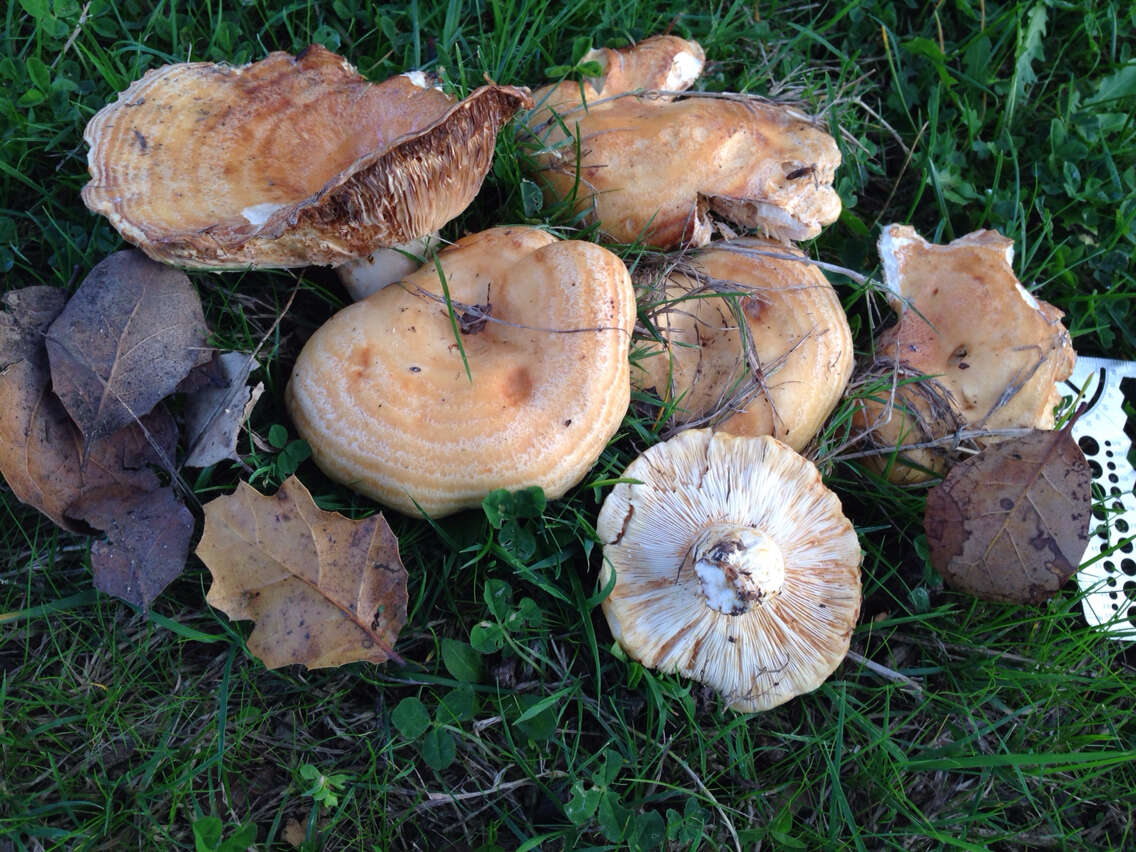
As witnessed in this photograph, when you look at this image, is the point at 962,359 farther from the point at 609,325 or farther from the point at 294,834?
the point at 294,834

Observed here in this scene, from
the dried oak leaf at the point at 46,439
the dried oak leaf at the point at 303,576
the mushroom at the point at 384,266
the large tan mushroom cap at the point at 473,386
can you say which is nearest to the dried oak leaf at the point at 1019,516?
the large tan mushroom cap at the point at 473,386

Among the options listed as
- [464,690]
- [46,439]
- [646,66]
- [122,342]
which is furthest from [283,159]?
[464,690]

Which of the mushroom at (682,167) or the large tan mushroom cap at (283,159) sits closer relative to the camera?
the large tan mushroom cap at (283,159)

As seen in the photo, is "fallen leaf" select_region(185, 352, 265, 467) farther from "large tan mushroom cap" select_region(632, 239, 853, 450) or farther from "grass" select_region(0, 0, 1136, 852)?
"large tan mushroom cap" select_region(632, 239, 853, 450)

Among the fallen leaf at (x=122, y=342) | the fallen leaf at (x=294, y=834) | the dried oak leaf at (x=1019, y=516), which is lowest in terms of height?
→ the fallen leaf at (x=294, y=834)

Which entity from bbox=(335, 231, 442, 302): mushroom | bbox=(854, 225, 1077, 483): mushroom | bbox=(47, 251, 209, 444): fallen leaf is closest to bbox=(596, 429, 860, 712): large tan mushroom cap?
bbox=(854, 225, 1077, 483): mushroom

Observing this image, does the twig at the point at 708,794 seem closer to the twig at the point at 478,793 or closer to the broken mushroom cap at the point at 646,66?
the twig at the point at 478,793
